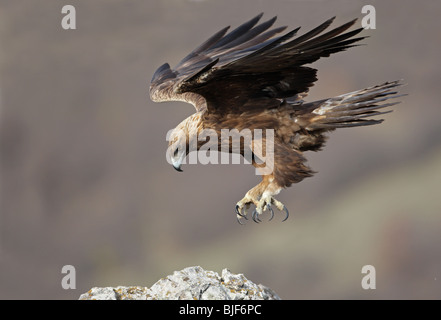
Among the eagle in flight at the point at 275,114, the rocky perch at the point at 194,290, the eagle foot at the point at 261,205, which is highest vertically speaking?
the eagle in flight at the point at 275,114

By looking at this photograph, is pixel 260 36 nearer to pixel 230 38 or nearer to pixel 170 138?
pixel 230 38

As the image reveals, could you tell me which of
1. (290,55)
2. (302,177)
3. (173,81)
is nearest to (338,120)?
(302,177)

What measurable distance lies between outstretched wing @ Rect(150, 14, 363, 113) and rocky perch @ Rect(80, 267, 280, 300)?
1234 mm

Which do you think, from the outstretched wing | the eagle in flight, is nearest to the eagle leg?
the eagle in flight

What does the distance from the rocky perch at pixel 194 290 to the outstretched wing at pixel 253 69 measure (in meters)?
1.23

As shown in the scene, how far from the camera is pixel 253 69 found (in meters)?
3.44

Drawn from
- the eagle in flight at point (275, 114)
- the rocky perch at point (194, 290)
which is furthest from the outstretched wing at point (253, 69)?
the rocky perch at point (194, 290)

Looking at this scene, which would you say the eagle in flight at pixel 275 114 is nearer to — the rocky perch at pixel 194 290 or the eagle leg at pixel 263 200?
the eagle leg at pixel 263 200

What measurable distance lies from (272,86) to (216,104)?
45 centimetres

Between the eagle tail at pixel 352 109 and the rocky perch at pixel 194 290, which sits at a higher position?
the eagle tail at pixel 352 109

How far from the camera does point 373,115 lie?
397cm

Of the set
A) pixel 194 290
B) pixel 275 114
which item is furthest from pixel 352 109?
pixel 194 290

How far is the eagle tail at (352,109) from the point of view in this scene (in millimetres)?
3977

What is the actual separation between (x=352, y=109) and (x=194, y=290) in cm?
187
